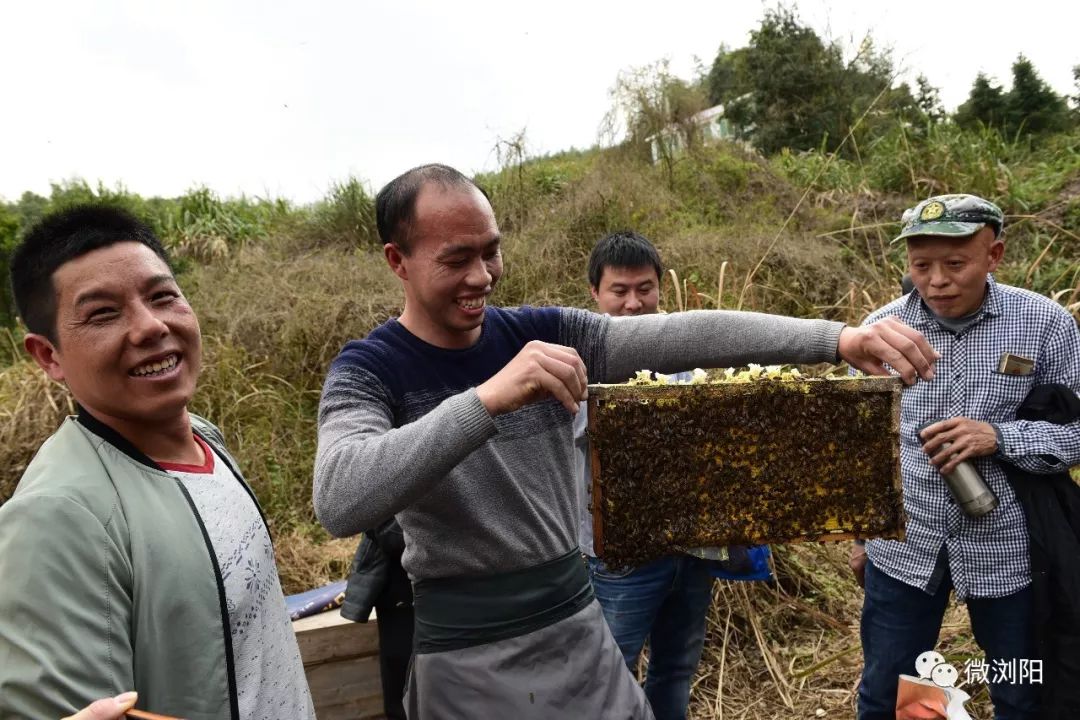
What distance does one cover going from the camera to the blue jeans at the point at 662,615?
12.2 ft

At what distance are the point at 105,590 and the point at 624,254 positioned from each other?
3185mm

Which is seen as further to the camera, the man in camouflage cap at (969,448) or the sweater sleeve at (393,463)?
the man in camouflage cap at (969,448)

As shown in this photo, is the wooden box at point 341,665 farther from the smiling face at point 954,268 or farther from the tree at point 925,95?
the tree at point 925,95

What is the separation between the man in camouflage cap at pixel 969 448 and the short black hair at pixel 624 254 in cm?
131

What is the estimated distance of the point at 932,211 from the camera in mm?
3512

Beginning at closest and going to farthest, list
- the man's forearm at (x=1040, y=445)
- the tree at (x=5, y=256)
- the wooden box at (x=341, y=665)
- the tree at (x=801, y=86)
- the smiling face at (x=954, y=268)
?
the man's forearm at (x=1040, y=445), the smiling face at (x=954, y=268), the wooden box at (x=341, y=665), the tree at (x=5, y=256), the tree at (x=801, y=86)

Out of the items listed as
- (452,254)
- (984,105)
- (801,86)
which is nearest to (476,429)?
(452,254)

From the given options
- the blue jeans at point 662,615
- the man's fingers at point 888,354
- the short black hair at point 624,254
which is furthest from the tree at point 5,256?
the man's fingers at point 888,354

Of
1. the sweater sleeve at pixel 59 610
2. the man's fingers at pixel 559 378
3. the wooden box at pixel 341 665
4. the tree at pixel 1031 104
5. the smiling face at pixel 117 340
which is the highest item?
the tree at pixel 1031 104

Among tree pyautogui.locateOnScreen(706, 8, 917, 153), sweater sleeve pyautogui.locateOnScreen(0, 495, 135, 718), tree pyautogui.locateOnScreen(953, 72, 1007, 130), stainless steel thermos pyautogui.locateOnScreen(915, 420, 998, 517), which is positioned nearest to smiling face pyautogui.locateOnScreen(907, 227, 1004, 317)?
stainless steel thermos pyautogui.locateOnScreen(915, 420, 998, 517)

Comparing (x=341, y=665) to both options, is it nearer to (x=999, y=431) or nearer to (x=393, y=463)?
(x=393, y=463)

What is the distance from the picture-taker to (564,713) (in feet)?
7.63

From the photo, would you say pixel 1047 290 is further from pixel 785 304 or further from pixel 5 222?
pixel 5 222

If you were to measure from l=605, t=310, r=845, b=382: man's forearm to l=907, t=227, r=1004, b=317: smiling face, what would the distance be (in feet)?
4.38
